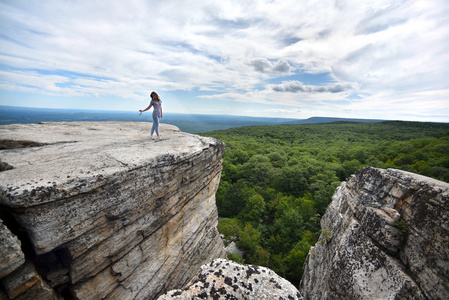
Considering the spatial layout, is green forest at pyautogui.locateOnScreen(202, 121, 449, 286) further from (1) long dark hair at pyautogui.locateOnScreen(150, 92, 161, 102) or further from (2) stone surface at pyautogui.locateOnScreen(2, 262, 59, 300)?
(1) long dark hair at pyautogui.locateOnScreen(150, 92, 161, 102)

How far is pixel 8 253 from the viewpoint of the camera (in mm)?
4355

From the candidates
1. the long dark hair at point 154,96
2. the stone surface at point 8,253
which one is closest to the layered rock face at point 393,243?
the stone surface at point 8,253

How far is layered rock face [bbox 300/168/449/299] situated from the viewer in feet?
20.9

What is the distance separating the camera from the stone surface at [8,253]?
428 centimetres

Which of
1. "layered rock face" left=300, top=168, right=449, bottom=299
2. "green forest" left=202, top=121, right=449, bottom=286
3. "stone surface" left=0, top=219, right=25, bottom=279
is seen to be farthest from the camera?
"green forest" left=202, top=121, right=449, bottom=286

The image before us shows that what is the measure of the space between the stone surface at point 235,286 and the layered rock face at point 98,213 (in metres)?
3.52

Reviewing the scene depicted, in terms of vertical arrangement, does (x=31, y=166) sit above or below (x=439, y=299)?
above

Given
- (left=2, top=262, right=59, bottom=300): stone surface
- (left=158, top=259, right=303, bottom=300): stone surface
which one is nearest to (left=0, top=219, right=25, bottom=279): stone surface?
(left=2, top=262, right=59, bottom=300): stone surface

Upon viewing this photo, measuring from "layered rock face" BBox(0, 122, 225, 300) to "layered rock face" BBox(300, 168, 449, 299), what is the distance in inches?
347

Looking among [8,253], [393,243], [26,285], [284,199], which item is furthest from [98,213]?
[284,199]

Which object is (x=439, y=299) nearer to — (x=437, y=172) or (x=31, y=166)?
(x=31, y=166)

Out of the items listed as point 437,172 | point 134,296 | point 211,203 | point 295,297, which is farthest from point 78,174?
point 437,172

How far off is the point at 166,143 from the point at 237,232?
18009 mm

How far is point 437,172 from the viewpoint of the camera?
85.3 feet
